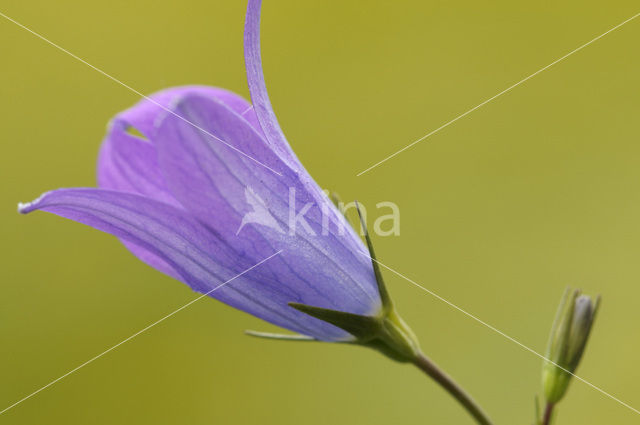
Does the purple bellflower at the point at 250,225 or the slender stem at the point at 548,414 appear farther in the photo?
the slender stem at the point at 548,414

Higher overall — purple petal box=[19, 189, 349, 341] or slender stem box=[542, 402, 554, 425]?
purple petal box=[19, 189, 349, 341]

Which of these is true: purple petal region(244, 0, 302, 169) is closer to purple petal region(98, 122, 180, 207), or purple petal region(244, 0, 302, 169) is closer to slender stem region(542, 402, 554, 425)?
purple petal region(98, 122, 180, 207)

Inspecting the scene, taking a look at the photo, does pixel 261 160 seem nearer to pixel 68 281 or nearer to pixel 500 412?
pixel 500 412

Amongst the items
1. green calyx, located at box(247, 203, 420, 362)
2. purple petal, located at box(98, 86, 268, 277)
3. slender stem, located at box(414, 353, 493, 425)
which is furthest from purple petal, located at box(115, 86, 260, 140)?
slender stem, located at box(414, 353, 493, 425)

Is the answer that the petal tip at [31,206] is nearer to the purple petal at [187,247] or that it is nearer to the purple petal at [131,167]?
the purple petal at [187,247]

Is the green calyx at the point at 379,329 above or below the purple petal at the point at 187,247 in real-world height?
below

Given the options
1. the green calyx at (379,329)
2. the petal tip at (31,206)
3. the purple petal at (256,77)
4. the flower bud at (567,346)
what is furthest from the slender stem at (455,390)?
the petal tip at (31,206)
